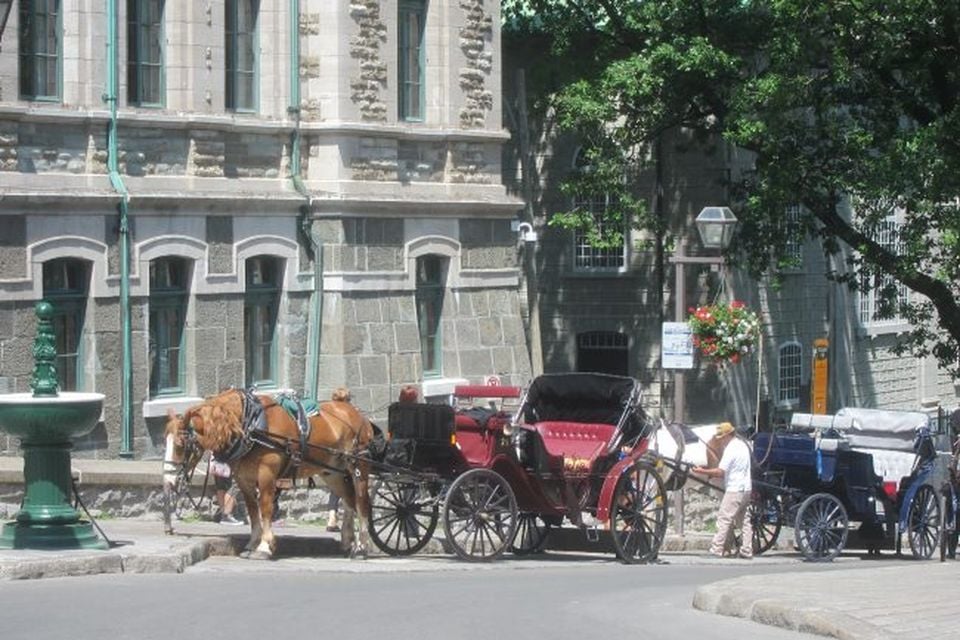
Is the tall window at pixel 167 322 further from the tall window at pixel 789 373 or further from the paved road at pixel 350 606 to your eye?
the tall window at pixel 789 373

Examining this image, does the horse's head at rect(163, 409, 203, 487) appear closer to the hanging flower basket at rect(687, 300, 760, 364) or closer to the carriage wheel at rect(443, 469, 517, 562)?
the carriage wheel at rect(443, 469, 517, 562)

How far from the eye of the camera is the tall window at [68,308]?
77.8 ft

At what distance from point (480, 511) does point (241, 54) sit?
29.9 ft

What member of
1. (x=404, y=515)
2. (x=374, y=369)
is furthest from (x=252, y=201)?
(x=404, y=515)

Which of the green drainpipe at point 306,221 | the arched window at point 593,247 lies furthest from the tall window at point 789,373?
the green drainpipe at point 306,221

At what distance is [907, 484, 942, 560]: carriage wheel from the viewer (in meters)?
25.1

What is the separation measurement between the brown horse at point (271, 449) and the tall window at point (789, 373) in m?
19.1

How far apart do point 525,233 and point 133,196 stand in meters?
9.81

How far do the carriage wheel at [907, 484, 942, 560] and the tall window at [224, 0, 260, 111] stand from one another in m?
9.84

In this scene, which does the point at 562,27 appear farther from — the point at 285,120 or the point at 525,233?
the point at 285,120

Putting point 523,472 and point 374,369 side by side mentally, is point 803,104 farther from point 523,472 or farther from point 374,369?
point 523,472

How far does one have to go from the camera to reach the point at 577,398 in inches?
878

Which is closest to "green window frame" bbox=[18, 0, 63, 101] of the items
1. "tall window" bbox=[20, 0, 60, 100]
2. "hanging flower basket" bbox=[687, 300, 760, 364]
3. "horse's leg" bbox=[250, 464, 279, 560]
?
"tall window" bbox=[20, 0, 60, 100]

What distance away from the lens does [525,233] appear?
1293 inches
